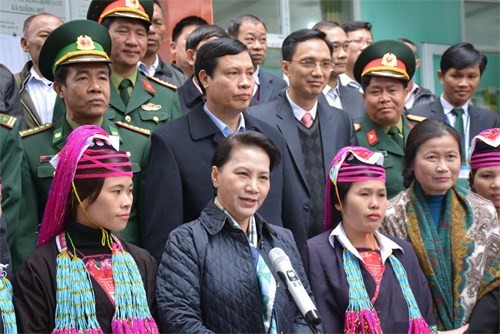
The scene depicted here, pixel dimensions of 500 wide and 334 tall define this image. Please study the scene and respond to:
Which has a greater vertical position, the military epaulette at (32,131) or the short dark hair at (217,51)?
the short dark hair at (217,51)

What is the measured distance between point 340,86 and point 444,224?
2375mm

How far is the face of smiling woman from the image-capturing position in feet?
13.0

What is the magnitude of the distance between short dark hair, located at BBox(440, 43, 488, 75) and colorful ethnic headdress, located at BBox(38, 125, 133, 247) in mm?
3794

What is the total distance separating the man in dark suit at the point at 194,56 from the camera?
18.4 ft

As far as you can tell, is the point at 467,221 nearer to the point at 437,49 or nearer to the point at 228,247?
the point at 228,247

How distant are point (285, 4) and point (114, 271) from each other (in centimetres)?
601

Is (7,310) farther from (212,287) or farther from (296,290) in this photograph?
(296,290)

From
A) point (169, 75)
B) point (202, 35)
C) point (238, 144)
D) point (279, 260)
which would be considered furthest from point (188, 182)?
point (169, 75)

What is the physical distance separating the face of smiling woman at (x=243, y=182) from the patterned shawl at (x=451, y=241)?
3.57 ft

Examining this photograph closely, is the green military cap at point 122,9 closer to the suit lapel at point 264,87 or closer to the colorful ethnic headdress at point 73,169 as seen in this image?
the suit lapel at point 264,87

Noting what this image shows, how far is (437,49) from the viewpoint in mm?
10367

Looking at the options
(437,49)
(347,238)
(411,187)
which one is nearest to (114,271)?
(347,238)

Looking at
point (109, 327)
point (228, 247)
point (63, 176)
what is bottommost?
point (109, 327)

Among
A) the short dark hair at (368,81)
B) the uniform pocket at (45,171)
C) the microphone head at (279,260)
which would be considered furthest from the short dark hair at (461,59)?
the microphone head at (279,260)
